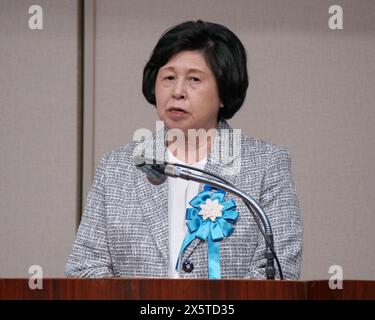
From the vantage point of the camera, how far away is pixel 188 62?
235 cm

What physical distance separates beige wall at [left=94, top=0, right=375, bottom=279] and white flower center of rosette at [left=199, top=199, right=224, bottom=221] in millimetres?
900

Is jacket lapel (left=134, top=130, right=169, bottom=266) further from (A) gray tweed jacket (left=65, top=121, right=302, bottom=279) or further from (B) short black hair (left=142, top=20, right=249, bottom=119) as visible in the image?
(B) short black hair (left=142, top=20, right=249, bottom=119)

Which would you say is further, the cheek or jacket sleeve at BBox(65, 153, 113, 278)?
the cheek

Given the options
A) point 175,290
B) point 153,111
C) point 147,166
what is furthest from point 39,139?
point 175,290

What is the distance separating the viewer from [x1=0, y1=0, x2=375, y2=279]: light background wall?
308cm

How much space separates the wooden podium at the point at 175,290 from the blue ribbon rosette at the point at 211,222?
72 centimetres

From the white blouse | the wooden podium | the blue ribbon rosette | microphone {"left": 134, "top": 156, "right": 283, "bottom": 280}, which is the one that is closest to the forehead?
the white blouse

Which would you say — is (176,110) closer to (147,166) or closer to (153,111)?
(147,166)

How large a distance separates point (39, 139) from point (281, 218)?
118 centimetres

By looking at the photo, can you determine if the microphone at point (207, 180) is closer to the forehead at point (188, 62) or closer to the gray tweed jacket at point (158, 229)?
the gray tweed jacket at point (158, 229)

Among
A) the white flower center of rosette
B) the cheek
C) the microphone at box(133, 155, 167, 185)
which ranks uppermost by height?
the cheek

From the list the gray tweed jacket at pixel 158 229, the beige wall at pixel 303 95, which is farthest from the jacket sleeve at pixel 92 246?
the beige wall at pixel 303 95

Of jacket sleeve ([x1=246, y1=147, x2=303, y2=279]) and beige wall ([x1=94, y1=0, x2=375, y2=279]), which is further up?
beige wall ([x1=94, y1=0, x2=375, y2=279])

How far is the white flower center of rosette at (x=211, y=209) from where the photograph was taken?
2.21 m
